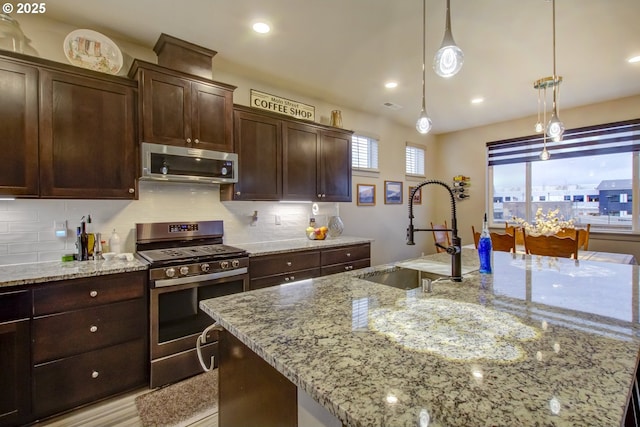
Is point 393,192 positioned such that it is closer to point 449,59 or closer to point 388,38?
point 388,38

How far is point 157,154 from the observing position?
2.37 metres

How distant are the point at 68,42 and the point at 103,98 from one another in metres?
0.48

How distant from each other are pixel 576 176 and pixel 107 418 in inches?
249

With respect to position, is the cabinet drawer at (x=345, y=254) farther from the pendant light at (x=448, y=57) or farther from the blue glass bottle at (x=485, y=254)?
the pendant light at (x=448, y=57)

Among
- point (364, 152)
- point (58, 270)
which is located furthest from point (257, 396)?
point (364, 152)

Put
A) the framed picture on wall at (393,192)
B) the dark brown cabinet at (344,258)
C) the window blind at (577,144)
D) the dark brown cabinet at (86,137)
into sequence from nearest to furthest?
the dark brown cabinet at (86,137) → the dark brown cabinet at (344,258) → the window blind at (577,144) → the framed picture on wall at (393,192)

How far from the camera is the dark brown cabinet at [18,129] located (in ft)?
6.18

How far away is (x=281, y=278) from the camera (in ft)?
9.48

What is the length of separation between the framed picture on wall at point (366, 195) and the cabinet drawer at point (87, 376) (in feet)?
11.1

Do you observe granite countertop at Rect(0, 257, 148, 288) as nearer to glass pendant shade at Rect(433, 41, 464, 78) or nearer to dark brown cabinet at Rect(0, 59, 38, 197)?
dark brown cabinet at Rect(0, 59, 38, 197)

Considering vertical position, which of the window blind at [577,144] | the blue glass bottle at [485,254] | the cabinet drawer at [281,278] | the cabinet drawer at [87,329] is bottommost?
the cabinet drawer at [87,329]

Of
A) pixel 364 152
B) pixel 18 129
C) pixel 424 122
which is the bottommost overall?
pixel 18 129

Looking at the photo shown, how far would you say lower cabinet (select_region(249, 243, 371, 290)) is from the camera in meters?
2.74

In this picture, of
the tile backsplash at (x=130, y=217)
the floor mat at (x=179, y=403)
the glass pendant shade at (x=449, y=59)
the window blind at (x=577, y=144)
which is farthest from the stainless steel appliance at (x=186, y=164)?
the window blind at (x=577, y=144)
